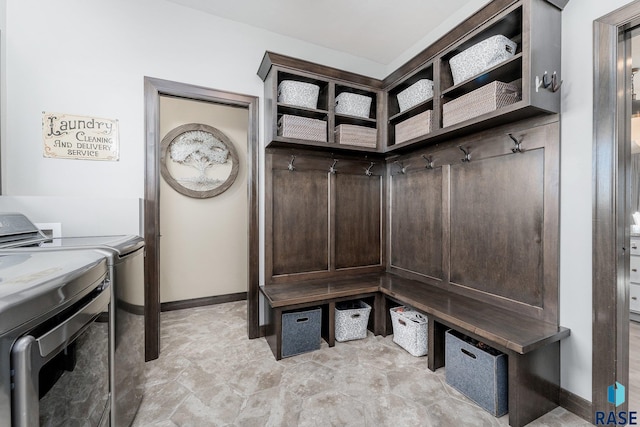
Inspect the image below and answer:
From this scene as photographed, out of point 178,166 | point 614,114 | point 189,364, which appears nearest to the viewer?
point 614,114

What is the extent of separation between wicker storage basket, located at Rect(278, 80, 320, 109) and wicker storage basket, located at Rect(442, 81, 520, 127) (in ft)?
3.73

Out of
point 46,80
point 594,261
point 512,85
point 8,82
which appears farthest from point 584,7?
point 8,82

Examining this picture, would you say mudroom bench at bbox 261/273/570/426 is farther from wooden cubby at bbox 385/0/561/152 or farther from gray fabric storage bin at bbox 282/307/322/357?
wooden cubby at bbox 385/0/561/152

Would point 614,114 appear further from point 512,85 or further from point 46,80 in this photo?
point 46,80

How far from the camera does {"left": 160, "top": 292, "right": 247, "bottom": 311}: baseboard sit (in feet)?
10.8

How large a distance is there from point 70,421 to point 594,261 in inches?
96.5

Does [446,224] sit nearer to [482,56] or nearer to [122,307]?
[482,56]

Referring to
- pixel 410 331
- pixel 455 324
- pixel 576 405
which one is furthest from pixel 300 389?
pixel 576 405

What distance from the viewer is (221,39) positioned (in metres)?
2.46

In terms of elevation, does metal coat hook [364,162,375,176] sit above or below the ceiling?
below

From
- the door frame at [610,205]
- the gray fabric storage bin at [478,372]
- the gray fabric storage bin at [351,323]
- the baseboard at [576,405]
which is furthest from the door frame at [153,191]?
the baseboard at [576,405]

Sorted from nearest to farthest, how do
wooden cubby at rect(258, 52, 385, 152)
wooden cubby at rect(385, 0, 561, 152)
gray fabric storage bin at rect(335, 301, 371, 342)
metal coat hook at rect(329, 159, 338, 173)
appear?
wooden cubby at rect(385, 0, 561, 152) < wooden cubby at rect(258, 52, 385, 152) < gray fabric storage bin at rect(335, 301, 371, 342) < metal coat hook at rect(329, 159, 338, 173)

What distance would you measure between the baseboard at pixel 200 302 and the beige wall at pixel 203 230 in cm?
5

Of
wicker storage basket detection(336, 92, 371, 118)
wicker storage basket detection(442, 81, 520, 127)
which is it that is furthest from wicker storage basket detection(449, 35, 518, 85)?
wicker storage basket detection(336, 92, 371, 118)
